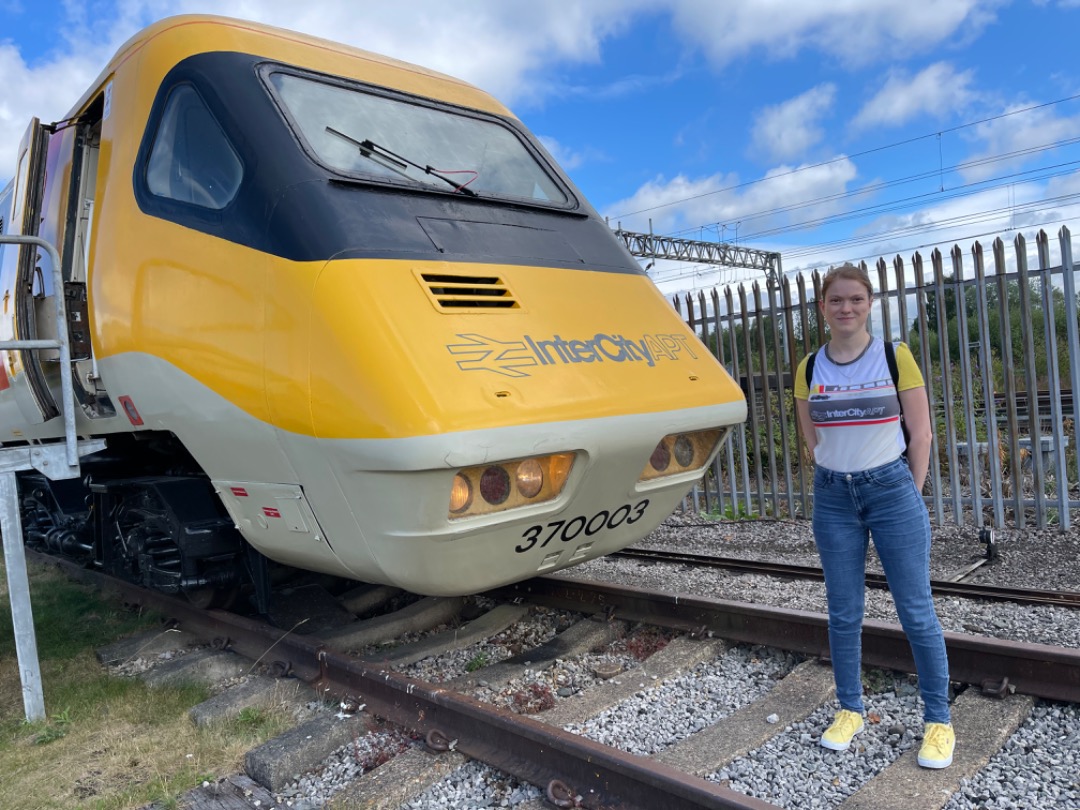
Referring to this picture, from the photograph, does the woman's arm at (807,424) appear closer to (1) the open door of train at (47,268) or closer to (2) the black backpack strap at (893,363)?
(2) the black backpack strap at (893,363)

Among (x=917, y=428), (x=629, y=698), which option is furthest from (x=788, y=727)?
(x=917, y=428)

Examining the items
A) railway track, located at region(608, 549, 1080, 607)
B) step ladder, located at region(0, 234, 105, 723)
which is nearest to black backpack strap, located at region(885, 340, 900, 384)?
railway track, located at region(608, 549, 1080, 607)

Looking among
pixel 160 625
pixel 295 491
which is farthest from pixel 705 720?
pixel 160 625

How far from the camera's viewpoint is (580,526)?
3.60 metres

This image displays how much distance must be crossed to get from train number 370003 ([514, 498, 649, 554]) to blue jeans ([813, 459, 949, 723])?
91cm

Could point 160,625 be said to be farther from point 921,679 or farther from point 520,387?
point 921,679

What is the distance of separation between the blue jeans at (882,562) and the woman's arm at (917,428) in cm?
5

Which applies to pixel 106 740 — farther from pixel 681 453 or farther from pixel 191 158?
pixel 681 453

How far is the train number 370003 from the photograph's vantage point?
3418 mm

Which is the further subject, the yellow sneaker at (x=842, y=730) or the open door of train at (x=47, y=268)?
the open door of train at (x=47, y=268)

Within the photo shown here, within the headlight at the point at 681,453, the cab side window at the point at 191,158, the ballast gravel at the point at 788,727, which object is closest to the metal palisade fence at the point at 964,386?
→ the ballast gravel at the point at 788,727

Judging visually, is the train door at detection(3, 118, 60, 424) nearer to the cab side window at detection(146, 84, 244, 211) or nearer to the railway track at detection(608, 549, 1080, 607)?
the cab side window at detection(146, 84, 244, 211)

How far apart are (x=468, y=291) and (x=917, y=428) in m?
1.78

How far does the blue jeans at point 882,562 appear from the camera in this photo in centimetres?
293
